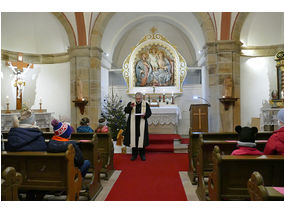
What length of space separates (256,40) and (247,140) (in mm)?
8136

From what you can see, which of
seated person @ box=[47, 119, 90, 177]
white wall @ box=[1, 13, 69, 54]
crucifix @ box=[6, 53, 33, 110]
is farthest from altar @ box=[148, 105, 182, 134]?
seated person @ box=[47, 119, 90, 177]

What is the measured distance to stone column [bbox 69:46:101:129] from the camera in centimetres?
888

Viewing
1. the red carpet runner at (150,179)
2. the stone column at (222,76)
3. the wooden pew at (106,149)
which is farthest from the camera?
the stone column at (222,76)

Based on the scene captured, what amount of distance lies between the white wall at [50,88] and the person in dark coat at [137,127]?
475cm

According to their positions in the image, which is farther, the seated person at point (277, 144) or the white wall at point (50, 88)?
the white wall at point (50, 88)

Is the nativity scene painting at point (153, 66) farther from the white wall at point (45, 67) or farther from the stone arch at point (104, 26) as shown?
the white wall at point (45, 67)

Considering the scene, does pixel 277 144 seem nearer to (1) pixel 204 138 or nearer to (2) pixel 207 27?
(1) pixel 204 138

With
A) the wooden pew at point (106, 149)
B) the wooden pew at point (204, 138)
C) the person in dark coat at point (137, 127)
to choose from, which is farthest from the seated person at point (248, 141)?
the person in dark coat at point (137, 127)

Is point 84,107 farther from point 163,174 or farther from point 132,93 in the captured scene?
point 163,174

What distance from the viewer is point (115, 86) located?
35.6 feet

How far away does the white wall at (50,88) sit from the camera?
10.1m

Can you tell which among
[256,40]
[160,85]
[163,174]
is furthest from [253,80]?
[163,174]

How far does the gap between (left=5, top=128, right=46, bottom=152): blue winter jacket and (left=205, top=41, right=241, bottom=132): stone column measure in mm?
6843

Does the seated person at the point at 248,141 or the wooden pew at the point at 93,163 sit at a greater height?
the seated person at the point at 248,141
